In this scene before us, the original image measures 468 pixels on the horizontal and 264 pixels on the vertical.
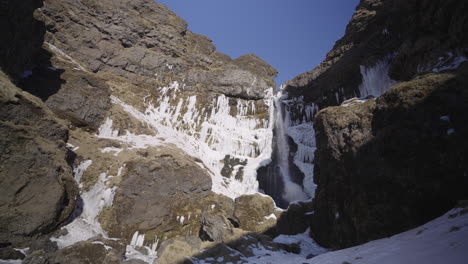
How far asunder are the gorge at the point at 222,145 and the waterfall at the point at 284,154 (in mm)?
231

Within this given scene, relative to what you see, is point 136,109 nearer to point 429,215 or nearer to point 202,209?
point 202,209

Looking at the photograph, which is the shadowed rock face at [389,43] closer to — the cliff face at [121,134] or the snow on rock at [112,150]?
the cliff face at [121,134]

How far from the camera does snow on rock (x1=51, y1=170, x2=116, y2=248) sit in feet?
52.0

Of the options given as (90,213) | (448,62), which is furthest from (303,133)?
(90,213)

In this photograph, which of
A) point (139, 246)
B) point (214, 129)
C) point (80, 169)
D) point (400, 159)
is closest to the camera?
point (400, 159)

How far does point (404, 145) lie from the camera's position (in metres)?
8.92

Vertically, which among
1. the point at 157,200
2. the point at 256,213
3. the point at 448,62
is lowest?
the point at 256,213

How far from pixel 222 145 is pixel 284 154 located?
10262mm

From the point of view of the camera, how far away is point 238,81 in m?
43.0

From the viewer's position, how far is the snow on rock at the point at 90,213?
15860 mm

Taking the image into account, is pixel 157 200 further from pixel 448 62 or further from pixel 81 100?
pixel 448 62

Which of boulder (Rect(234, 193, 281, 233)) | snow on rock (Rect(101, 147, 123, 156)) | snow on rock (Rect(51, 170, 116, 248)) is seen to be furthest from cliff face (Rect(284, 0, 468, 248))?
snow on rock (Rect(101, 147, 123, 156))

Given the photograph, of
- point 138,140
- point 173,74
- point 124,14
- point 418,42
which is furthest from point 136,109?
point 418,42

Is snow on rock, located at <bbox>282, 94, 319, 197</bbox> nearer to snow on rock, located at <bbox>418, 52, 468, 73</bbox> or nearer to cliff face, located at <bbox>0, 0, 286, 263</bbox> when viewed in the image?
cliff face, located at <bbox>0, 0, 286, 263</bbox>
